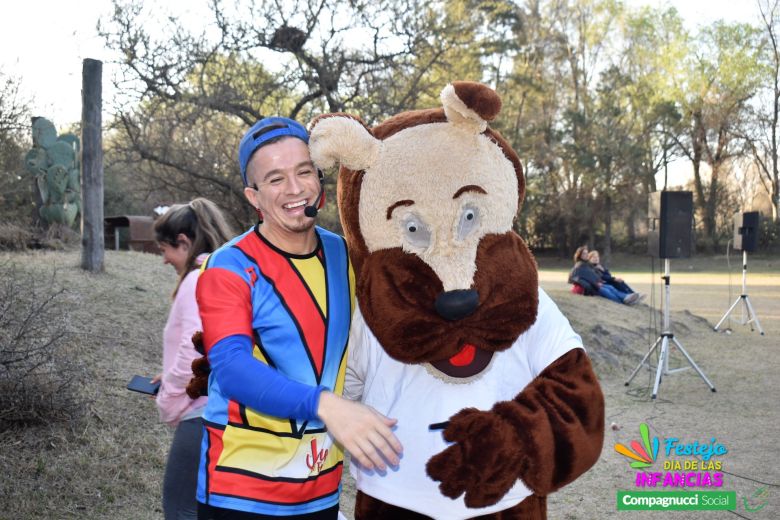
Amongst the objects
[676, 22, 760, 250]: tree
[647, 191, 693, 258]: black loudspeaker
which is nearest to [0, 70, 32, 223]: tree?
[647, 191, 693, 258]: black loudspeaker

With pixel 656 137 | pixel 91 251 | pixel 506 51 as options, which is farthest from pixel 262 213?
pixel 656 137

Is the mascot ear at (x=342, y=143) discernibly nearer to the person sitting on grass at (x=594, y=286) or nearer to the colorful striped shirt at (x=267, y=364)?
the colorful striped shirt at (x=267, y=364)

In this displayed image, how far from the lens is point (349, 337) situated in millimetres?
1989

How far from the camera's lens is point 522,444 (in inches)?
69.9

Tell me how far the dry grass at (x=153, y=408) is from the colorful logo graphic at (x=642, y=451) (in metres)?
0.11

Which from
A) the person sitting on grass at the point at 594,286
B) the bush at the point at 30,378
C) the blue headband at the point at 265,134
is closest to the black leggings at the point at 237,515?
the blue headband at the point at 265,134

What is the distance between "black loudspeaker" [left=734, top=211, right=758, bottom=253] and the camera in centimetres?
1322

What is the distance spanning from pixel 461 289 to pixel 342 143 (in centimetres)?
52

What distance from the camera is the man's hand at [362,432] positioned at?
54.0 inches

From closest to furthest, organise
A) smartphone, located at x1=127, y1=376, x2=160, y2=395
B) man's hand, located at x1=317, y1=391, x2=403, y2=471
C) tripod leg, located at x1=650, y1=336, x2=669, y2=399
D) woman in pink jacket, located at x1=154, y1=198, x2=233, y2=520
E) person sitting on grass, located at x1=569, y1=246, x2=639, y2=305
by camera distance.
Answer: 1. man's hand, located at x1=317, y1=391, x2=403, y2=471
2. woman in pink jacket, located at x1=154, y1=198, x2=233, y2=520
3. smartphone, located at x1=127, y1=376, x2=160, y2=395
4. tripod leg, located at x1=650, y1=336, x2=669, y2=399
5. person sitting on grass, located at x1=569, y1=246, x2=639, y2=305

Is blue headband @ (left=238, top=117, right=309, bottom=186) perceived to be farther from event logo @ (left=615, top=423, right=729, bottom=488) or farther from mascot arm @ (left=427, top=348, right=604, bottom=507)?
event logo @ (left=615, top=423, right=729, bottom=488)

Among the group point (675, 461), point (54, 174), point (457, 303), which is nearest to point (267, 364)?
point (457, 303)

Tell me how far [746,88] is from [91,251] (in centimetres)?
3428

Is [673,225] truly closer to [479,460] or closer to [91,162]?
[91,162]
